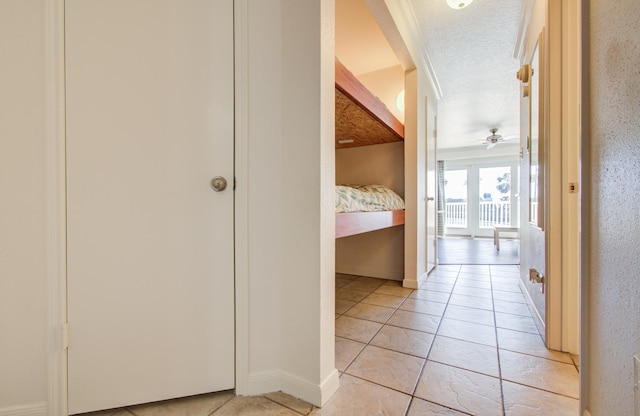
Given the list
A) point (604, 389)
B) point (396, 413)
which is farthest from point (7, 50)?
point (604, 389)

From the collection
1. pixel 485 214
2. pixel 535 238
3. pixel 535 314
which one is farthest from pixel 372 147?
pixel 485 214

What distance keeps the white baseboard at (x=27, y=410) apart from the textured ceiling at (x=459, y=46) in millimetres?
2555

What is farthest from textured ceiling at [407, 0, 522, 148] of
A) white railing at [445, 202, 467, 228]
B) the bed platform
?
white railing at [445, 202, 467, 228]

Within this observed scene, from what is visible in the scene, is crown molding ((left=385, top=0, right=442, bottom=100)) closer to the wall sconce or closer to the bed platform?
the wall sconce

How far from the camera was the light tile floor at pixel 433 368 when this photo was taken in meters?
0.90

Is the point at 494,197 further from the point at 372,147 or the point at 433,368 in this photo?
the point at 433,368

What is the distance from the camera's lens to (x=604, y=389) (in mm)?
667

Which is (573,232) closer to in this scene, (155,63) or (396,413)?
(396,413)

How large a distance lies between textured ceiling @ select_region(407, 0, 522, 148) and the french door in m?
2.45

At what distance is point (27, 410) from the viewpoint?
2.66 feet

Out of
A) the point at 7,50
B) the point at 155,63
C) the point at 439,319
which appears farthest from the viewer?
the point at 439,319

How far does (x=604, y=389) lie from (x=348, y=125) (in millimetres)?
1781

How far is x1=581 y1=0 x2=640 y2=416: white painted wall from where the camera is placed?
1.81ft

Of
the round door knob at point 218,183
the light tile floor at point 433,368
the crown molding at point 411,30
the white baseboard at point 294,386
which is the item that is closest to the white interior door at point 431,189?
the crown molding at point 411,30
